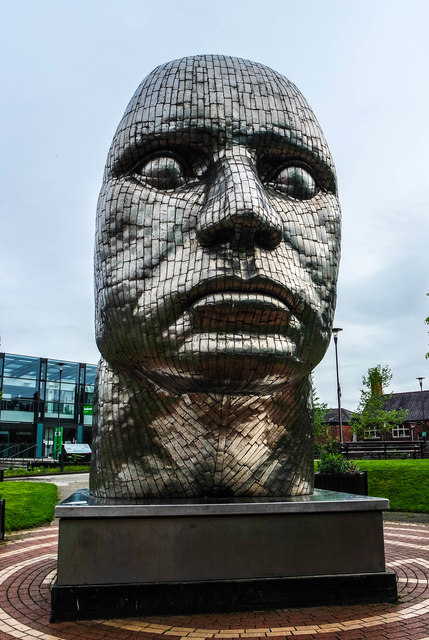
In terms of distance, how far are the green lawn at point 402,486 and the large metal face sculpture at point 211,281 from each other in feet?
29.9

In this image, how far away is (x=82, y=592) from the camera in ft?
14.5

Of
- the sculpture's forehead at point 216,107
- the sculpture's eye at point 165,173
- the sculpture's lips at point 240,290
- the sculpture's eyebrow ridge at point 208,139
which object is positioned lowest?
the sculpture's lips at point 240,290

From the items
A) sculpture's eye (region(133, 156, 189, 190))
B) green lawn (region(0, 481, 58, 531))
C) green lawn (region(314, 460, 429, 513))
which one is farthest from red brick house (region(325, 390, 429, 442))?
sculpture's eye (region(133, 156, 189, 190))

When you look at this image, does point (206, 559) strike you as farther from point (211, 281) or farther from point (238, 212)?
point (238, 212)

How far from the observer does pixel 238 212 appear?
402 centimetres

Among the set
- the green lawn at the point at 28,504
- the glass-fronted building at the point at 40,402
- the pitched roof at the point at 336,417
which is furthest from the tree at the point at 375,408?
the green lawn at the point at 28,504

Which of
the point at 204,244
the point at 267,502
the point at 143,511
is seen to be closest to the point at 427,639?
the point at 267,502

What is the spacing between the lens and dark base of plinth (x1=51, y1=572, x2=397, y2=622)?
173 inches

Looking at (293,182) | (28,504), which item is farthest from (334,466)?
(293,182)

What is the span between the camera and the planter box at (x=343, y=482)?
38.3ft

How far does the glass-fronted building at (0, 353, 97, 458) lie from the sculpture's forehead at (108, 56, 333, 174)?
42.3m

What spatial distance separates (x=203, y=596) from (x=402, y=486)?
37.9ft

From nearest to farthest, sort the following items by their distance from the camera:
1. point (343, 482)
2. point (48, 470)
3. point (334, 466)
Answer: point (343, 482) → point (334, 466) → point (48, 470)

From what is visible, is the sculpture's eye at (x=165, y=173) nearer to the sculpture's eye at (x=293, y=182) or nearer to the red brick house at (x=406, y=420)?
the sculpture's eye at (x=293, y=182)
